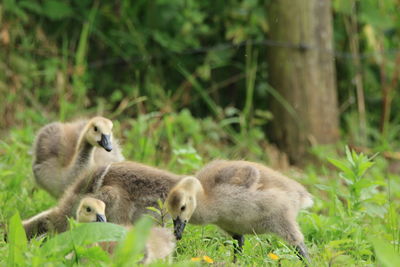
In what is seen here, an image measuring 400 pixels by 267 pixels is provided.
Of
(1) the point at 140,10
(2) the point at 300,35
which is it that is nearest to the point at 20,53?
(1) the point at 140,10

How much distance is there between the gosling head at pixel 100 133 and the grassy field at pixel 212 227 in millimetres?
557

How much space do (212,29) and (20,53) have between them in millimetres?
2281

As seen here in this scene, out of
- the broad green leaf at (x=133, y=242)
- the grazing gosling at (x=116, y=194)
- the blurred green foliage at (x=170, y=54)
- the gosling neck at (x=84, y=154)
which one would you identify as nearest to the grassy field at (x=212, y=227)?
the broad green leaf at (x=133, y=242)

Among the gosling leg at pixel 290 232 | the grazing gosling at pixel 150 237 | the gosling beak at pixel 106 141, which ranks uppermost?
the gosling beak at pixel 106 141

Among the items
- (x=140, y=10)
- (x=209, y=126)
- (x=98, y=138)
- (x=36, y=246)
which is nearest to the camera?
(x=36, y=246)

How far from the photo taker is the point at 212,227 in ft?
16.0

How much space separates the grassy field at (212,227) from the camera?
10.7ft

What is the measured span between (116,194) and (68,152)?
117cm

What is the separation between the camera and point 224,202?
172 inches

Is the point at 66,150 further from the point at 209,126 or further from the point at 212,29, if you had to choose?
the point at 212,29

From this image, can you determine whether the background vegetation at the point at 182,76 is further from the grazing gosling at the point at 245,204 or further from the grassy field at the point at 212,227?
the grazing gosling at the point at 245,204

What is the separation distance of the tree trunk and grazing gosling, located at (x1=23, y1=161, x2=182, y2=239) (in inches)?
150

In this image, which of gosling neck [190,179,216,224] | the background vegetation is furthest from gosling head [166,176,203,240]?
the background vegetation

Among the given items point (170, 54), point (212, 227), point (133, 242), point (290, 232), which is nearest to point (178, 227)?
point (290, 232)
